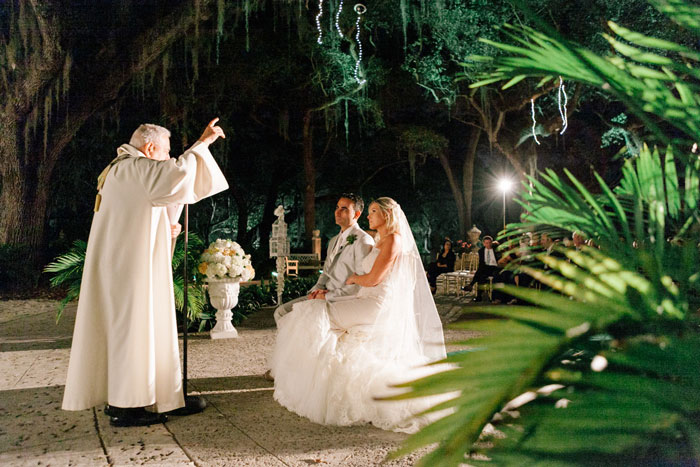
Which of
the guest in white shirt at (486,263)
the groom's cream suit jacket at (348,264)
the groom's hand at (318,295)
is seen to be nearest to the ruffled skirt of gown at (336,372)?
the groom's hand at (318,295)

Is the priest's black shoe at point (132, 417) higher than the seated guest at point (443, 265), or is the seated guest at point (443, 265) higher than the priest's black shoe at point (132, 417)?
the seated guest at point (443, 265)

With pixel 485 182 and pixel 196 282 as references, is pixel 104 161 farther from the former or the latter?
pixel 485 182

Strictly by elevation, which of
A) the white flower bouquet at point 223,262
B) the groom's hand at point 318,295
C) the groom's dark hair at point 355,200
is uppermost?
the groom's dark hair at point 355,200

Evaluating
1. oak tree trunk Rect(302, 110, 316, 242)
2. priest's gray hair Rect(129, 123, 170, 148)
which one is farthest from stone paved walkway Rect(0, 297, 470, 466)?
oak tree trunk Rect(302, 110, 316, 242)

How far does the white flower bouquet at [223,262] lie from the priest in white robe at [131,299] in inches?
128

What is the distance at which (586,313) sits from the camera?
2.47 feet

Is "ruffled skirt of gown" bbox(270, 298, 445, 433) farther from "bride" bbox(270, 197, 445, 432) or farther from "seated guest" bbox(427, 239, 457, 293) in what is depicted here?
"seated guest" bbox(427, 239, 457, 293)

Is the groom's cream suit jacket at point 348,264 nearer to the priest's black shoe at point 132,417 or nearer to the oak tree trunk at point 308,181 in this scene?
the priest's black shoe at point 132,417

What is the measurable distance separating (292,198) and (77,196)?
10.9 metres

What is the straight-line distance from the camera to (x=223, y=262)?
7.43 meters

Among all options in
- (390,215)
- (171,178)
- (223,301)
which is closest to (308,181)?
(223,301)

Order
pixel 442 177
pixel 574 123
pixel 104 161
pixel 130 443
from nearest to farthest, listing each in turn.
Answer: pixel 130 443
pixel 104 161
pixel 574 123
pixel 442 177

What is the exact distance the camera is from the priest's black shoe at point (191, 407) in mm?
4289

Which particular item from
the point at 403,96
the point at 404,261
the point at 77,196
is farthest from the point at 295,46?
the point at 404,261
